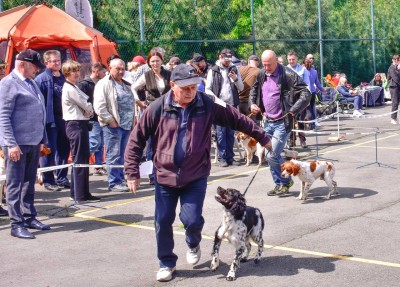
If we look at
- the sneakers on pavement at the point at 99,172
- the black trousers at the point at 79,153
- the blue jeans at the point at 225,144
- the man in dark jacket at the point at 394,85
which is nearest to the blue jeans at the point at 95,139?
the sneakers on pavement at the point at 99,172

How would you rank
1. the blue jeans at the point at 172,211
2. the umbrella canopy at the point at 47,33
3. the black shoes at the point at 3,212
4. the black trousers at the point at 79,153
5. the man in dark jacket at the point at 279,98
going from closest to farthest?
the blue jeans at the point at 172,211 < the black shoes at the point at 3,212 < the man in dark jacket at the point at 279,98 < the black trousers at the point at 79,153 < the umbrella canopy at the point at 47,33

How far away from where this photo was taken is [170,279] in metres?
6.10

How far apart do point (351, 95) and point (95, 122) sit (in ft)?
45.4

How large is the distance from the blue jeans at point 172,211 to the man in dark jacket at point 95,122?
4854 mm

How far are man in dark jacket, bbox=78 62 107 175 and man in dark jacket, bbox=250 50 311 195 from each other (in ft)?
9.23

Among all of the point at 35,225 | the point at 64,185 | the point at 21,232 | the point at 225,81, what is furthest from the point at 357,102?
the point at 21,232

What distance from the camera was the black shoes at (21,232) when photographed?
25.6 ft

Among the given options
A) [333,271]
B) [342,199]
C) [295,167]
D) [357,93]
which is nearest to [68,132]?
[295,167]

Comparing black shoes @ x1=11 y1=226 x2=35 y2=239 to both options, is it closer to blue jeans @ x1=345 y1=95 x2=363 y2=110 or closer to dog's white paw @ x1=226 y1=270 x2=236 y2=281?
dog's white paw @ x1=226 y1=270 x2=236 y2=281

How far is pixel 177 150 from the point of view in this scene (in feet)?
19.5

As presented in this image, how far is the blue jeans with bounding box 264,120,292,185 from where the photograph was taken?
9.50m

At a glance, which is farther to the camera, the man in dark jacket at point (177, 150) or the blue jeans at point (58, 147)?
the blue jeans at point (58, 147)

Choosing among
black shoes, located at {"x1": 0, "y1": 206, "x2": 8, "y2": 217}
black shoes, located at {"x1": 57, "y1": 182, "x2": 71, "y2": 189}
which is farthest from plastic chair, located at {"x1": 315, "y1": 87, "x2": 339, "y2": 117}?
black shoes, located at {"x1": 0, "y1": 206, "x2": 8, "y2": 217}

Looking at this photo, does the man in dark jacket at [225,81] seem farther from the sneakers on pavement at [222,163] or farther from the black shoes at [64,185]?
the black shoes at [64,185]
